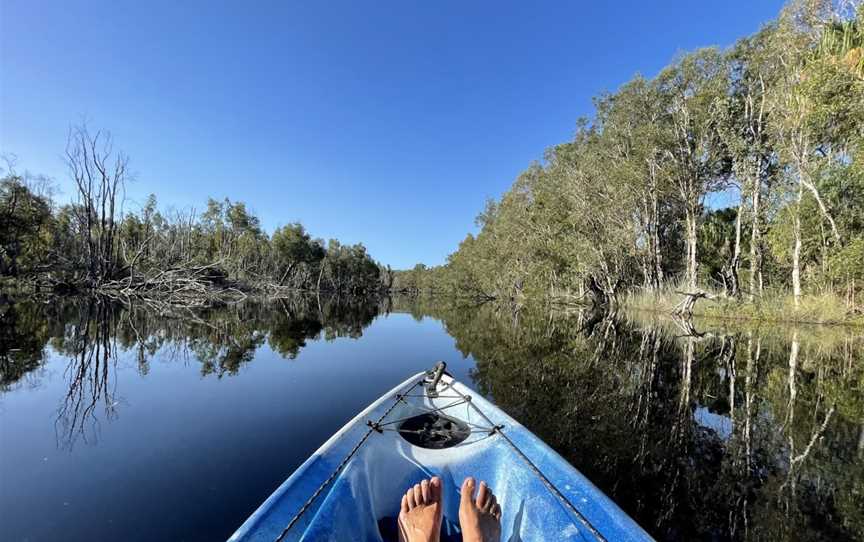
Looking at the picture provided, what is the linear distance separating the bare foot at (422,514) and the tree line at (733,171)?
13.6m

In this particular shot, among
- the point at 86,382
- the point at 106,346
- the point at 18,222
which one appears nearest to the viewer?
the point at 86,382

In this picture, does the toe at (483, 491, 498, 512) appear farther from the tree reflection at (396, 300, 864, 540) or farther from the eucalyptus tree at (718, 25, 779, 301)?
the eucalyptus tree at (718, 25, 779, 301)

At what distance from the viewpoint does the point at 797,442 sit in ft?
13.4

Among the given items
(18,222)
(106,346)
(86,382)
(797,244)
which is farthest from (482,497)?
(18,222)

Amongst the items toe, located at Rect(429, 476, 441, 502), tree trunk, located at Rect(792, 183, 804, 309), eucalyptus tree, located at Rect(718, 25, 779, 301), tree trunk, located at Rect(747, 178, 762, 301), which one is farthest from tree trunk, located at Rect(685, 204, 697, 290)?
toe, located at Rect(429, 476, 441, 502)

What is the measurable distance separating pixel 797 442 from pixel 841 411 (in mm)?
1947

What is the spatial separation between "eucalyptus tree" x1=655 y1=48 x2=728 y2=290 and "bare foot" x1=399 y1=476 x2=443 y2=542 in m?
22.6

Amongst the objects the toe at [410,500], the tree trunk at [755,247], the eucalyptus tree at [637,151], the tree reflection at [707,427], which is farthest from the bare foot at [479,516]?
the eucalyptus tree at [637,151]

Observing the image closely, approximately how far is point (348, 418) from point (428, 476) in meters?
2.34

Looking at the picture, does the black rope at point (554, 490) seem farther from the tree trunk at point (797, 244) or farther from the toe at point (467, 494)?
the tree trunk at point (797, 244)

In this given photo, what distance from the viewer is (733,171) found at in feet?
64.7

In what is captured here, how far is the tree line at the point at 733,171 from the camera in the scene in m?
12.8

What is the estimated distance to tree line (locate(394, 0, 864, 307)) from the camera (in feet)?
41.8

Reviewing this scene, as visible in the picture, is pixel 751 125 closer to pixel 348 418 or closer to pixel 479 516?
pixel 348 418
